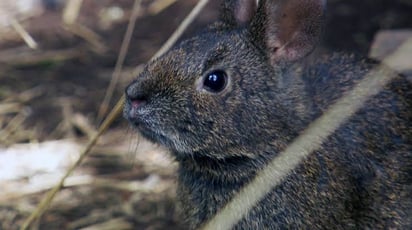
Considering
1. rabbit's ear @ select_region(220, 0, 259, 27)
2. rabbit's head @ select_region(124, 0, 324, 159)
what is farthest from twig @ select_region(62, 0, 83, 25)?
rabbit's head @ select_region(124, 0, 324, 159)

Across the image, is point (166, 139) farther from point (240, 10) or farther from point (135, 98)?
point (240, 10)

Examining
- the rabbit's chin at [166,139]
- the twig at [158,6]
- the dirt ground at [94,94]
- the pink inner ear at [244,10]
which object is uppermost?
the twig at [158,6]

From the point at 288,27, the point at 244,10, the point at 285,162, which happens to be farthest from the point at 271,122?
the point at 244,10

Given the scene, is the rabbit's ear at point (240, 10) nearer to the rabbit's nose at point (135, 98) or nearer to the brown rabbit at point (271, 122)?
the brown rabbit at point (271, 122)

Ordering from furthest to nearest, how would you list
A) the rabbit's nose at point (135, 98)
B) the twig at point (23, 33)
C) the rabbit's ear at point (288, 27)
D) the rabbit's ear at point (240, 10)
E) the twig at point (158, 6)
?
1. the twig at point (158, 6)
2. the twig at point (23, 33)
3. the rabbit's ear at point (240, 10)
4. the rabbit's ear at point (288, 27)
5. the rabbit's nose at point (135, 98)

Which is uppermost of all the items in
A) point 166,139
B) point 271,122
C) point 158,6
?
point 158,6

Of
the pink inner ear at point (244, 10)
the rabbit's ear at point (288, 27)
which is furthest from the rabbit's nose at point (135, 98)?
the pink inner ear at point (244, 10)

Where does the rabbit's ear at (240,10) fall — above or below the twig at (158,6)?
below
